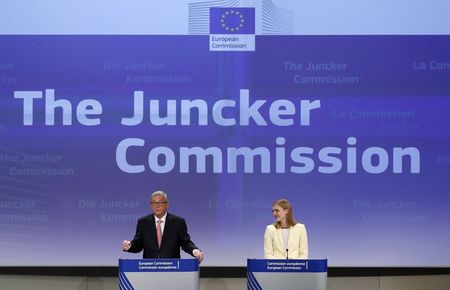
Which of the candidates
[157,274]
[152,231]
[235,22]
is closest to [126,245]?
[152,231]

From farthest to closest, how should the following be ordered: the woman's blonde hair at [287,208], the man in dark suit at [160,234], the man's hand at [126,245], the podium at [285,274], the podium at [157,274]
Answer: the woman's blonde hair at [287,208] → the man in dark suit at [160,234] → the man's hand at [126,245] → the podium at [285,274] → the podium at [157,274]

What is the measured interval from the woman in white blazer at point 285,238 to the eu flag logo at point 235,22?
196 centimetres

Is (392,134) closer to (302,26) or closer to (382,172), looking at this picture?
(382,172)

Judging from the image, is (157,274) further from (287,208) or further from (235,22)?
(235,22)

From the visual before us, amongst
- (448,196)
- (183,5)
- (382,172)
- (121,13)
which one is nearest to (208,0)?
(183,5)

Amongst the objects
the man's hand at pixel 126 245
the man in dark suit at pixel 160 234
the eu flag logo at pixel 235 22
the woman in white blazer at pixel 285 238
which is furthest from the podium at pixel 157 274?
the eu flag logo at pixel 235 22

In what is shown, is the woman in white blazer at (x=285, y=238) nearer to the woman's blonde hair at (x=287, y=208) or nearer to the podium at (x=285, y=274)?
the woman's blonde hair at (x=287, y=208)

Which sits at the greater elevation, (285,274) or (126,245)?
(126,245)

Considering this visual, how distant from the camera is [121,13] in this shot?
9.05 m

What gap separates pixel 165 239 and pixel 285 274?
1.14 m

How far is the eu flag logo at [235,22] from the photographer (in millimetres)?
8984

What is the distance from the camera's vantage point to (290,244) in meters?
7.92

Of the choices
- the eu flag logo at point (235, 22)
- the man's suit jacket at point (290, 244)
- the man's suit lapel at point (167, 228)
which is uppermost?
the eu flag logo at point (235, 22)

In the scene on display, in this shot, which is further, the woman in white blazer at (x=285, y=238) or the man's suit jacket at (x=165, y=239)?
the woman in white blazer at (x=285, y=238)
